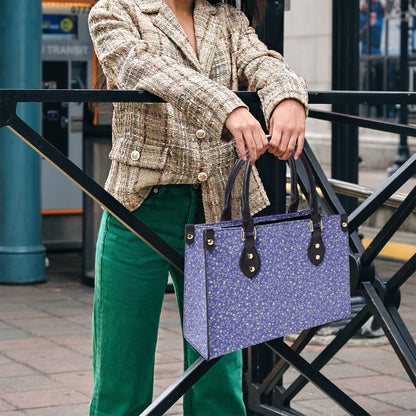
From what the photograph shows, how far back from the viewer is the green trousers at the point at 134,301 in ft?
7.89

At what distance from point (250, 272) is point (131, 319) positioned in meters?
0.49

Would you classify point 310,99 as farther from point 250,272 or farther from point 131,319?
point 131,319

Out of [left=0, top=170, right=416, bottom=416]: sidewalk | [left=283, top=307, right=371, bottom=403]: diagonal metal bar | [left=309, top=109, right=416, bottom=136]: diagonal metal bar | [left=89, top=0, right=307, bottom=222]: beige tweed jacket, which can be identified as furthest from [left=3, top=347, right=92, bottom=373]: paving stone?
[left=89, top=0, right=307, bottom=222]: beige tweed jacket

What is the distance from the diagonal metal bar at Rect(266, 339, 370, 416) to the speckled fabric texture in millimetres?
157

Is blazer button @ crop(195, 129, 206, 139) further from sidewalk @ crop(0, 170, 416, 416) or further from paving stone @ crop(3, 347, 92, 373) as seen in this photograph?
paving stone @ crop(3, 347, 92, 373)

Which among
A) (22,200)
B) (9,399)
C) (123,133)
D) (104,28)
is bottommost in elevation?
(9,399)

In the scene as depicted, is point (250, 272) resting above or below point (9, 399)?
above

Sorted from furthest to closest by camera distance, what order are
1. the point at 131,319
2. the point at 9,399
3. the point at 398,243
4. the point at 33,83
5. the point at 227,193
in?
the point at 398,243, the point at 33,83, the point at 9,399, the point at 131,319, the point at 227,193

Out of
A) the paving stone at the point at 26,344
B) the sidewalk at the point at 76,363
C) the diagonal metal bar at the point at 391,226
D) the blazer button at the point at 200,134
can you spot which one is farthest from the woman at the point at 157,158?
the paving stone at the point at 26,344

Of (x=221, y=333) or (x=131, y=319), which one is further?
(x=131, y=319)

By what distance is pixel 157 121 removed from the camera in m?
2.33

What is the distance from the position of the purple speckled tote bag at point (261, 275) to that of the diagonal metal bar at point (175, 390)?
4.6 inches

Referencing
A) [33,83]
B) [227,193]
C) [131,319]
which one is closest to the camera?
[227,193]

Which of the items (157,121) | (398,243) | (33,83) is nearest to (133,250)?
(157,121)
